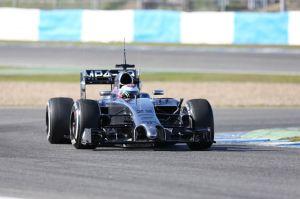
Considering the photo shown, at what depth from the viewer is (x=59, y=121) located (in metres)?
15.3

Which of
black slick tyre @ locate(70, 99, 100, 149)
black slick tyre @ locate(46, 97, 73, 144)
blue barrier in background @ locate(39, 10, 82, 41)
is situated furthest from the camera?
blue barrier in background @ locate(39, 10, 82, 41)

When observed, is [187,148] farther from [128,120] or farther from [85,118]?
[85,118]

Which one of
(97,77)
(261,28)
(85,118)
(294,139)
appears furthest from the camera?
(261,28)

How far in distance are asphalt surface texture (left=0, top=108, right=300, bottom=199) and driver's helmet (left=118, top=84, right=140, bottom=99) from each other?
782mm

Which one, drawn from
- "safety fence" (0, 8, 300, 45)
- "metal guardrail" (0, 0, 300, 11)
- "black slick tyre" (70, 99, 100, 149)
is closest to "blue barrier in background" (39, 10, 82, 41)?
"safety fence" (0, 8, 300, 45)

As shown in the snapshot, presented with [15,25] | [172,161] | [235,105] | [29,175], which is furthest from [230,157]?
[15,25]

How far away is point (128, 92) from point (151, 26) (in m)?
31.4

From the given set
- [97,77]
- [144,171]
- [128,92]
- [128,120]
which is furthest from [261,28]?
[144,171]

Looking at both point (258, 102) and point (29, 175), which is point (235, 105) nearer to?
point (258, 102)

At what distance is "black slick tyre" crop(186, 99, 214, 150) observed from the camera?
14359 millimetres

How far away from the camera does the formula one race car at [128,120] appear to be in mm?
13898

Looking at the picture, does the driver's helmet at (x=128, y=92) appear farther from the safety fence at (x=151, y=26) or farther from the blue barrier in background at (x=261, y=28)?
the blue barrier in background at (x=261, y=28)

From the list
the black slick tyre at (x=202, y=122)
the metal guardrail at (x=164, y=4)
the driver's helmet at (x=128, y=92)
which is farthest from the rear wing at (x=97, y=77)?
the metal guardrail at (x=164, y=4)

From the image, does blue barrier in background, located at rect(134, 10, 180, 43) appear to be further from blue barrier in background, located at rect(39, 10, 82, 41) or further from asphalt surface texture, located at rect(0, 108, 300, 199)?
asphalt surface texture, located at rect(0, 108, 300, 199)
